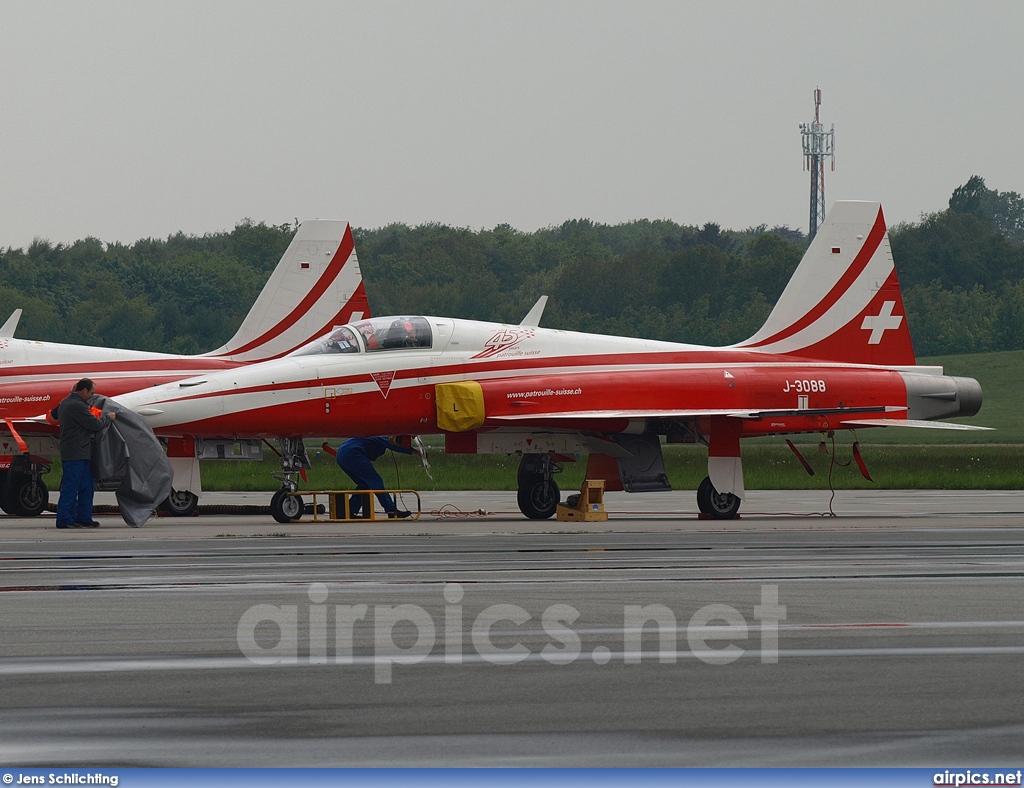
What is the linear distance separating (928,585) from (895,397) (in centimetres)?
1127

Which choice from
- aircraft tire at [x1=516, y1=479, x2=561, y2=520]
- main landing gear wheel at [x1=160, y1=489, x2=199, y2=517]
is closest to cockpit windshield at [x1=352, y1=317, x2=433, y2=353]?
aircraft tire at [x1=516, y1=479, x2=561, y2=520]

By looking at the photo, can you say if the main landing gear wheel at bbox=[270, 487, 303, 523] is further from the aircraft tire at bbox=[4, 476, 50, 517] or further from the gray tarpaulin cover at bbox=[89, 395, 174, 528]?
the aircraft tire at bbox=[4, 476, 50, 517]

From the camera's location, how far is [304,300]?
2588cm

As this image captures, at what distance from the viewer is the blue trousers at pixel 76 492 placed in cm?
1698

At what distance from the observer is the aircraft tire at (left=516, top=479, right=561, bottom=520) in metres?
19.9

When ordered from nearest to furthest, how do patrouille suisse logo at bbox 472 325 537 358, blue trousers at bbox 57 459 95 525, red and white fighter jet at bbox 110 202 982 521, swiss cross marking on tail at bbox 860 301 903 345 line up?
blue trousers at bbox 57 459 95 525 < red and white fighter jet at bbox 110 202 982 521 < patrouille suisse logo at bbox 472 325 537 358 < swiss cross marking on tail at bbox 860 301 903 345

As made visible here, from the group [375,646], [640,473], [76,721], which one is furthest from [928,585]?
[640,473]

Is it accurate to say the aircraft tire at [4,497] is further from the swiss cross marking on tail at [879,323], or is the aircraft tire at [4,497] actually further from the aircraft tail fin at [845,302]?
the swiss cross marking on tail at [879,323]

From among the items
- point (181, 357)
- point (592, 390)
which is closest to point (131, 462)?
point (592, 390)

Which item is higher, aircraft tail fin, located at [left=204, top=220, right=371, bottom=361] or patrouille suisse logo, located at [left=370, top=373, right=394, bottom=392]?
aircraft tail fin, located at [left=204, top=220, right=371, bottom=361]

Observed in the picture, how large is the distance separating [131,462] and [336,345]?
3270mm

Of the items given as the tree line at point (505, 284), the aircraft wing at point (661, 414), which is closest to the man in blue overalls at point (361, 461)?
the aircraft wing at point (661, 414)

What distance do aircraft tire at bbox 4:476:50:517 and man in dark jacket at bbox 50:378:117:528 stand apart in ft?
13.8

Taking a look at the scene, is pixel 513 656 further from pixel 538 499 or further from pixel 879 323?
pixel 879 323
